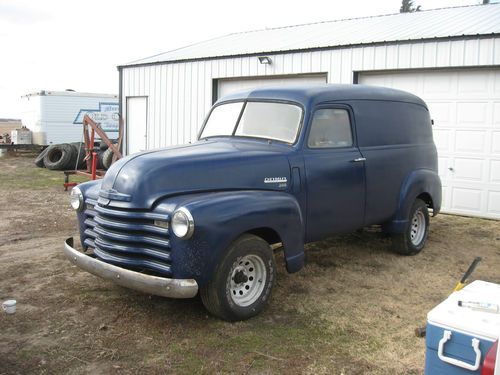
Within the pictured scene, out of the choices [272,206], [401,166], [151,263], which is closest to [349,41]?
[401,166]

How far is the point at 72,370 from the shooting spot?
3682mm

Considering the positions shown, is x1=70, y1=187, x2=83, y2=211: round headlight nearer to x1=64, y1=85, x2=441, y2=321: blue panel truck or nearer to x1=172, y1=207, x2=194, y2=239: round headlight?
x1=64, y1=85, x2=441, y2=321: blue panel truck

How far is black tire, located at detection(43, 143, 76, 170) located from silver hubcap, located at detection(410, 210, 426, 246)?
13610 mm

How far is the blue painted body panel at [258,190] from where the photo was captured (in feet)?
13.6

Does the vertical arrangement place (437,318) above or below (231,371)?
above

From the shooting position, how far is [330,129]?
5.66 metres

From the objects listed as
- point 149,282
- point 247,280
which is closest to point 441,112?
point 247,280

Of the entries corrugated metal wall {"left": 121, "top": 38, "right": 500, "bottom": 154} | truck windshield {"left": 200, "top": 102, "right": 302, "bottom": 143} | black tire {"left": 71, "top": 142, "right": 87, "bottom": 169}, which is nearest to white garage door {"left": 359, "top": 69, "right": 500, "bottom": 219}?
corrugated metal wall {"left": 121, "top": 38, "right": 500, "bottom": 154}

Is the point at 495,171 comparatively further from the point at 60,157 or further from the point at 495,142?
the point at 60,157

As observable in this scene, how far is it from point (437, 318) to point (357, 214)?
338cm

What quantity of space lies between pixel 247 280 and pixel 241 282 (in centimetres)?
7

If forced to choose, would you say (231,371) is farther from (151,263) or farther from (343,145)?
(343,145)

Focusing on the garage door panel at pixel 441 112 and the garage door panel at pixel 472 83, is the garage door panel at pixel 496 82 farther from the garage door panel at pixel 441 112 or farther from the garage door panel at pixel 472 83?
the garage door panel at pixel 441 112

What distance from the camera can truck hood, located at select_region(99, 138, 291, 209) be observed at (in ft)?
14.0
